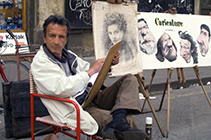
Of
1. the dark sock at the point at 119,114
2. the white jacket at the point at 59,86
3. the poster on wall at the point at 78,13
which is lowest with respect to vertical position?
the dark sock at the point at 119,114

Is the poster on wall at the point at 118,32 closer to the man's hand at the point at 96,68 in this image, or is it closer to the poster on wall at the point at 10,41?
the man's hand at the point at 96,68

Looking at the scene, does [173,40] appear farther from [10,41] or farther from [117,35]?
[10,41]

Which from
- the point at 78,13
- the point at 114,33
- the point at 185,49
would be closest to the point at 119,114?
the point at 114,33

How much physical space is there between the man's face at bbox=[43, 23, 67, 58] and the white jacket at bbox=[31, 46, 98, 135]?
14cm

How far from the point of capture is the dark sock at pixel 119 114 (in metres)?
2.44

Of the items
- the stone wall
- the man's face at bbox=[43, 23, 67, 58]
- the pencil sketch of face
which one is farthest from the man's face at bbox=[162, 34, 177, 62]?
the stone wall

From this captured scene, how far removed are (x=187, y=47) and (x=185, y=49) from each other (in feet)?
0.17

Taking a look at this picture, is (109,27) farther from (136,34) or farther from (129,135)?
(129,135)

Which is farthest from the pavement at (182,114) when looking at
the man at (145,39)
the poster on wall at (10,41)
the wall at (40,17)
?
the poster on wall at (10,41)

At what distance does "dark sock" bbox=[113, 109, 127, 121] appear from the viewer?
8.01ft

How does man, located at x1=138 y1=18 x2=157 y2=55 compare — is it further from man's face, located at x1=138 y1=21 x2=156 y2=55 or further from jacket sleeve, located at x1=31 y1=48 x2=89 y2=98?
jacket sleeve, located at x1=31 y1=48 x2=89 y2=98

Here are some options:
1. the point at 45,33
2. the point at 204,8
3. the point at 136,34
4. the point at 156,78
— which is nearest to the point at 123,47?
the point at 136,34

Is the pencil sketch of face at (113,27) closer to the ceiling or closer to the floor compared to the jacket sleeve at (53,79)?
closer to the ceiling

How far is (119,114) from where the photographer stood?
8.11 feet
